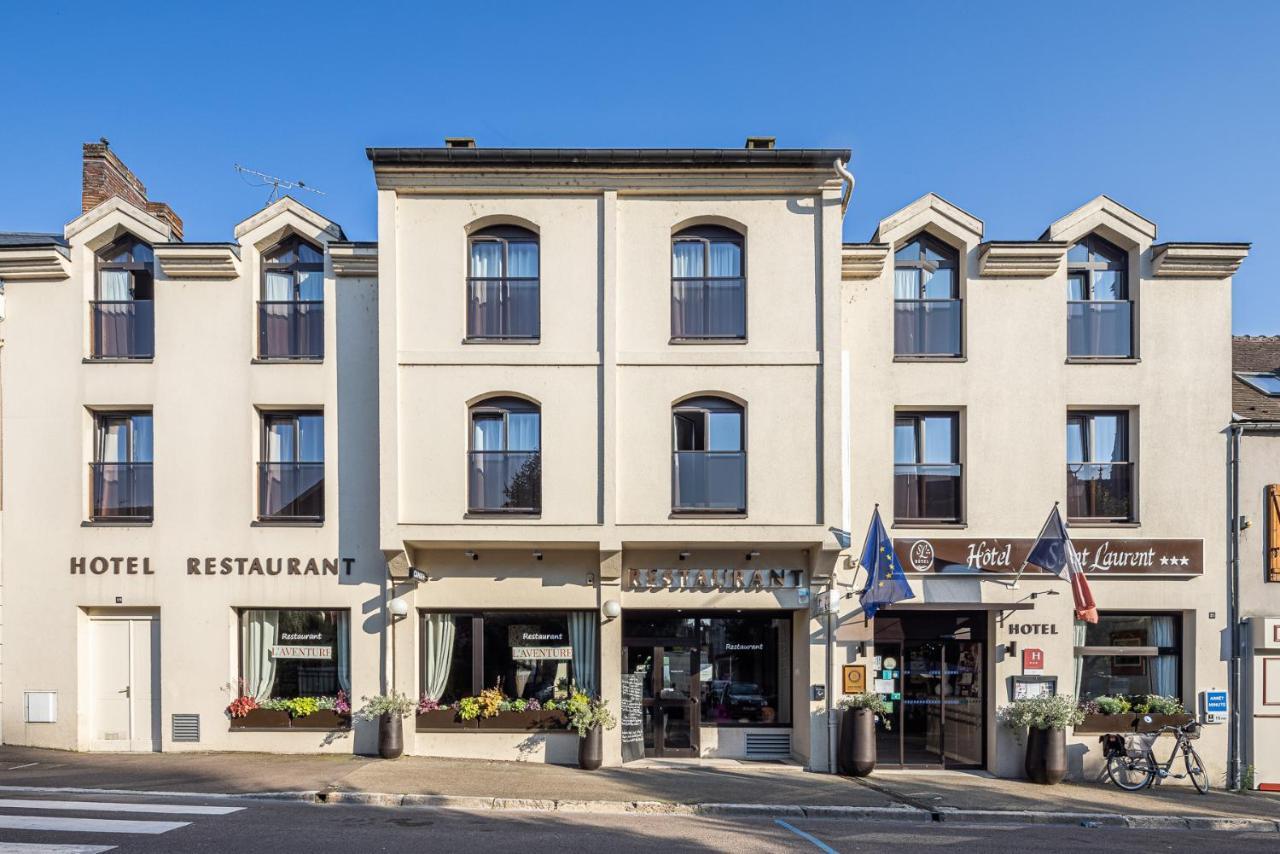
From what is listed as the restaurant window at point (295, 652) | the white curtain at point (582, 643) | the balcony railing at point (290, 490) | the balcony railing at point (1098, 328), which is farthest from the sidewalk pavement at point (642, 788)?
the balcony railing at point (1098, 328)

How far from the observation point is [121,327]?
15.4 meters

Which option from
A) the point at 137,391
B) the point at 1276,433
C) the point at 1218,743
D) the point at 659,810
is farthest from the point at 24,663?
the point at 1276,433

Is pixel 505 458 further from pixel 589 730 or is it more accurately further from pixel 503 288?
pixel 589 730

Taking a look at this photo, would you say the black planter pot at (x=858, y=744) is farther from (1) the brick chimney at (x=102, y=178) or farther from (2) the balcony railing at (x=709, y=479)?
(1) the brick chimney at (x=102, y=178)

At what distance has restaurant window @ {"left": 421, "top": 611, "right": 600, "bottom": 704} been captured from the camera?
15.1m

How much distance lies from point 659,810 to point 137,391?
1056 cm

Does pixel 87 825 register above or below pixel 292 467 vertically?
below

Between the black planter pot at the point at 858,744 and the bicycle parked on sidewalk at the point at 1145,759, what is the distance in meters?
3.74

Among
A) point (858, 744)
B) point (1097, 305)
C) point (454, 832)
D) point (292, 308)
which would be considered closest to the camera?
point (454, 832)

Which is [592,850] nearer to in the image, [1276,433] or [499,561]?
[499,561]

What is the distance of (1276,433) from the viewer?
1516 centimetres

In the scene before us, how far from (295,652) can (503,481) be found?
175 inches

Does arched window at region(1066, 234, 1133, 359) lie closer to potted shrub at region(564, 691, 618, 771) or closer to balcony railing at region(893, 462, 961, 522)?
balcony railing at region(893, 462, 961, 522)

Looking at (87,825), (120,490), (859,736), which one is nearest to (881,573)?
(859,736)
